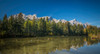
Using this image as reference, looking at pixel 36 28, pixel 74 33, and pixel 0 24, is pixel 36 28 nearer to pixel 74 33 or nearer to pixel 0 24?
pixel 0 24

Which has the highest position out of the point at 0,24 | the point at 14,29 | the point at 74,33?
the point at 0,24

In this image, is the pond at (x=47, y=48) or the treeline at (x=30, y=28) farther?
the treeline at (x=30, y=28)

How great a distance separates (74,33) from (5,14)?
8250cm

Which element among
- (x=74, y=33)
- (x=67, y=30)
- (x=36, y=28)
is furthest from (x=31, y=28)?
(x=74, y=33)

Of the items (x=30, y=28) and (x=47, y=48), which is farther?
(x=30, y=28)

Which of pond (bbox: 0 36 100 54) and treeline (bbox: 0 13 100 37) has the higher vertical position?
treeline (bbox: 0 13 100 37)

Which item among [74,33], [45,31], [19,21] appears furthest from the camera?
[74,33]

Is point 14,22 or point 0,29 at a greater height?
point 14,22

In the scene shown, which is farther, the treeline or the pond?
the treeline

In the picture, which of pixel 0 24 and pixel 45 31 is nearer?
pixel 0 24

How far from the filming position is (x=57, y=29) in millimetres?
83000

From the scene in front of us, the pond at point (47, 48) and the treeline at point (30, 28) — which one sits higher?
the treeline at point (30, 28)

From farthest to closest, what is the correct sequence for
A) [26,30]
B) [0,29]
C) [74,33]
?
[74,33], [26,30], [0,29]

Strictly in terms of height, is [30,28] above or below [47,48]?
above
